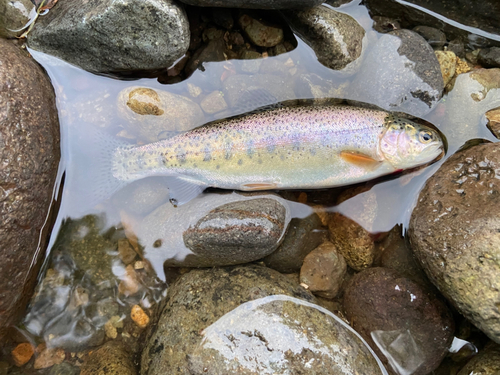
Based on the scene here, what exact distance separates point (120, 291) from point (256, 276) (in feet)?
4.96

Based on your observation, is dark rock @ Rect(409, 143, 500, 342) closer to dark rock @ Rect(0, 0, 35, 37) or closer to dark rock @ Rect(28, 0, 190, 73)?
dark rock @ Rect(28, 0, 190, 73)

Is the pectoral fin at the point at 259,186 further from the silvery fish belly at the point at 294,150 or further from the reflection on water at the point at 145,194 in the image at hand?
the reflection on water at the point at 145,194

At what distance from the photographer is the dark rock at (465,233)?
2.41 m

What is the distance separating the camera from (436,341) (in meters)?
2.89

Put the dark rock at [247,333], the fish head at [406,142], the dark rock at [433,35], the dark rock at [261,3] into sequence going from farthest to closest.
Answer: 1. the dark rock at [433,35]
2. the fish head at [406,142]
3. the dark rock at [261,3]
4. the dark rock at [247,333]

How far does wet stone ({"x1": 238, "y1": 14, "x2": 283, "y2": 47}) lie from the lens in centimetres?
337

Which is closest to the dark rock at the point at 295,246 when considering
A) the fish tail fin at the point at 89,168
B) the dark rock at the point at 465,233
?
the dark rock at the point at 465,233

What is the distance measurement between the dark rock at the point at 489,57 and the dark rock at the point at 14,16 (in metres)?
4.72

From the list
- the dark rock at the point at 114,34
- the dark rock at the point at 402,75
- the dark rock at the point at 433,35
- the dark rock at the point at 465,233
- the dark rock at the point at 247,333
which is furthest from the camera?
the dark rock at the point at 433,35

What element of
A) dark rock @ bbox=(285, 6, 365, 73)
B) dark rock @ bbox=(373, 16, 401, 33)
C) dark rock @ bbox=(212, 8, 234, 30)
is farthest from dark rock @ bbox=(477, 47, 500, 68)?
dark rock @ bbox=(212, 8, 234, 30)

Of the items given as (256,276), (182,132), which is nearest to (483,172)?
(256,276)

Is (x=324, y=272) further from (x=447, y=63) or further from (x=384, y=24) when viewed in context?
(x=384, y=24)

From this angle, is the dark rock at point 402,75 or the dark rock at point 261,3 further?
the dark rock at point 402,75

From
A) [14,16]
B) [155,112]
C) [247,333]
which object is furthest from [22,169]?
[247,333]
